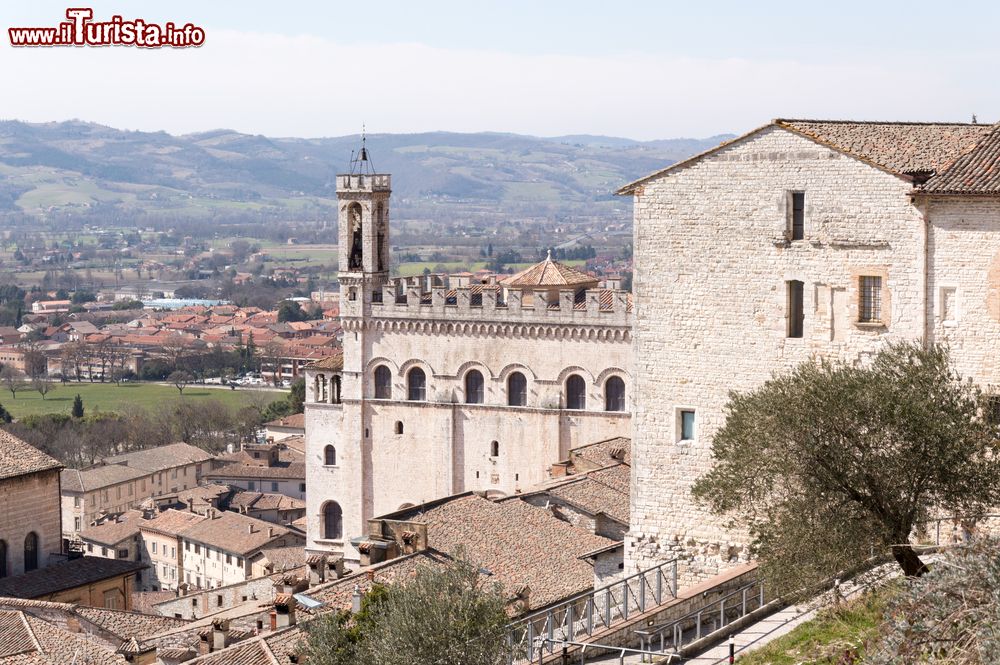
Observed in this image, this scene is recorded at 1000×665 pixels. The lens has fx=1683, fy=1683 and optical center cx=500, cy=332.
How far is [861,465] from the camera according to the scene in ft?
63.5

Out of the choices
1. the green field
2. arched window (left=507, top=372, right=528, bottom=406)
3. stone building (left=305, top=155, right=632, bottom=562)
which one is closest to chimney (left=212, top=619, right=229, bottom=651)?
stone building (left=305, top=155, right=632, bottom=562)

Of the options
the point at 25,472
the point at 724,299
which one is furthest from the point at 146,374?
the point at 724,299

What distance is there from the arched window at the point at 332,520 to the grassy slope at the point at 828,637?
1319 inches

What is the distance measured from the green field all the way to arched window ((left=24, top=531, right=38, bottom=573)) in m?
74.0

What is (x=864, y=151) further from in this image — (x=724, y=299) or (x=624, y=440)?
(x=624, y=440)

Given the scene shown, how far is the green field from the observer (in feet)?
389

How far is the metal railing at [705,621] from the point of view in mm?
20719

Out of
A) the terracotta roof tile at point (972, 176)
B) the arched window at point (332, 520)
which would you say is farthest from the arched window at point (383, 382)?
the terracotta roof tile at point (972, 176)

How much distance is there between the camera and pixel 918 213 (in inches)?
875

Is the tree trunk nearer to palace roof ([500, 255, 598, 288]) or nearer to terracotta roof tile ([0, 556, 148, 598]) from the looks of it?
terracotta roof tile ([0, 556, 148, 598])

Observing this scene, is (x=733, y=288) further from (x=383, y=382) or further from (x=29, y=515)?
(x=383, y=382)

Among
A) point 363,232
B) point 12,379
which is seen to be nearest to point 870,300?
point 363,232

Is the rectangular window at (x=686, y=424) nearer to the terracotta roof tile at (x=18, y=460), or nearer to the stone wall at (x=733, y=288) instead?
the stone wall at (x=733, y=288)

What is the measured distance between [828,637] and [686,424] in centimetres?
528
